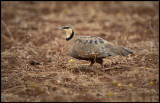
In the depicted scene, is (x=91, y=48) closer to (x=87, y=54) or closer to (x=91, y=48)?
(x=91, y=48)

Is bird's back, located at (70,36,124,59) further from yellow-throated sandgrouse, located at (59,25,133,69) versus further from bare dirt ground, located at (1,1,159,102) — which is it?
bare dirt ground, located at (1,1,159,102)

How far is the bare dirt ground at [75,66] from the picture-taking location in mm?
4660

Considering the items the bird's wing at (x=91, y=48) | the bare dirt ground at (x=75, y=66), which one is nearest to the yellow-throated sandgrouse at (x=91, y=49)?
the bird's wing at (x=91, y=48)

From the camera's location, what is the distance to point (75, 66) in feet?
21.0

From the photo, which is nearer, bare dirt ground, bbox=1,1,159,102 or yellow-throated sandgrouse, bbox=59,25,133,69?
bare dirt ground, bbox=1,1,159,102

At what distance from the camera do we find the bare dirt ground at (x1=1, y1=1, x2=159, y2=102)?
4.66 metres

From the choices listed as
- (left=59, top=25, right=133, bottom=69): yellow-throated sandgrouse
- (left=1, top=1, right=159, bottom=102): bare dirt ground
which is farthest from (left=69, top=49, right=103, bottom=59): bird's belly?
(left=1, top=1, right=159, bottom=102): bare dirt ground

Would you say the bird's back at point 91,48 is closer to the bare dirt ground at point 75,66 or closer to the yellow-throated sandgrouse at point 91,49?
the yellow-throated sandgrouse at point 91,49

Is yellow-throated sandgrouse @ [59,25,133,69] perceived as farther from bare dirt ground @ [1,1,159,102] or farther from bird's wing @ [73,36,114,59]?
bare dirt ground @ [1,1,159,102]

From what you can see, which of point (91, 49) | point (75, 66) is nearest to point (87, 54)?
point (91, 49)

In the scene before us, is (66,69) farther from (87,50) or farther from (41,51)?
(41,51)

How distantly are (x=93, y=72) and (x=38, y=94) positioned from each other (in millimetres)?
1614

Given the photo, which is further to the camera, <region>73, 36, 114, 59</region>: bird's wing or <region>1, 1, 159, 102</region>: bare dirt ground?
<region>73, 36, 114, 59</region>: bird's wing

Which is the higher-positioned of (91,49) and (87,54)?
(91,49)
